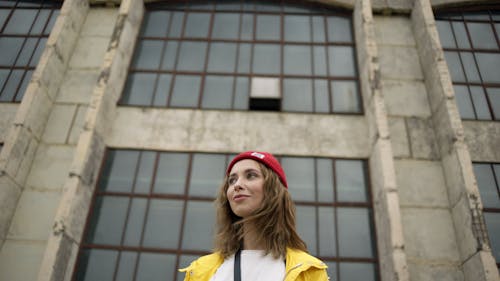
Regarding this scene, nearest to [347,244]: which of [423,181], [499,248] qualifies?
[423,181]

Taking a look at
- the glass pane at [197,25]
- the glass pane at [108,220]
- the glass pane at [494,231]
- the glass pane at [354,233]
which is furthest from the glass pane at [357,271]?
the glass pane at [197,25]

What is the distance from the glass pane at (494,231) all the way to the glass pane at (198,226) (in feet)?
20.7

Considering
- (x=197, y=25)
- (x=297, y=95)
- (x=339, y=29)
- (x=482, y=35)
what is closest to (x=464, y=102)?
(x=482, y=35)

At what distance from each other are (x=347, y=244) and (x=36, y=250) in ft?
23.0

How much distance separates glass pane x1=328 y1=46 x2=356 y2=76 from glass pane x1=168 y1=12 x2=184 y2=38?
4.87 m

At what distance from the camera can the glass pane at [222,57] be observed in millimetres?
10312

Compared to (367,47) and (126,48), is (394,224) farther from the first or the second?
(126,48)

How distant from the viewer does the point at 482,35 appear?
417 inches

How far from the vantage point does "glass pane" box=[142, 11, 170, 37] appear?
1110 centimetres

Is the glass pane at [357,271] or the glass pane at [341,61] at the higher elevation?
the glass pane at [341,61]

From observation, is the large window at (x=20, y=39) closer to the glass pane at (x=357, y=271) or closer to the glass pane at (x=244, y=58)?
the glass pane at (x=244, y=58)

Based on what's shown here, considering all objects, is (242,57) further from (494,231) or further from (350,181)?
(494,231)

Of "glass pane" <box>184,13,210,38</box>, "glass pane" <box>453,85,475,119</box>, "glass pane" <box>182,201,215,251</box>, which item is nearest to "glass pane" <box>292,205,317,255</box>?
"glass pane" <box>182,201,215,251</box>

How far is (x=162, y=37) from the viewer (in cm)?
1098
